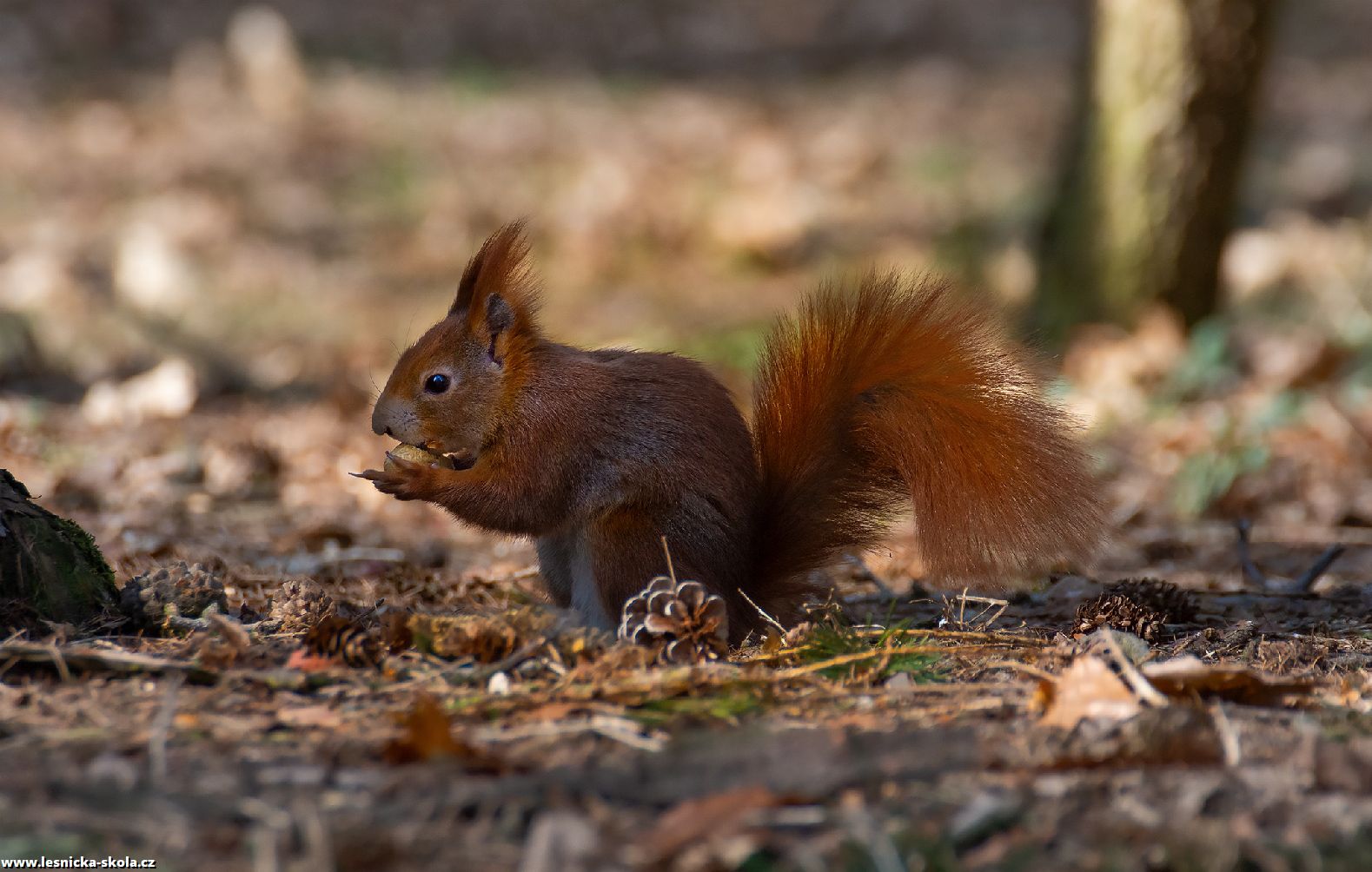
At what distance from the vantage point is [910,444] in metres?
2.38

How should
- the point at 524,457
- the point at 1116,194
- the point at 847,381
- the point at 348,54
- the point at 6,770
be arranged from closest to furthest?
the point at 6,770 < the point at 847,381 < the point at 524,457 < the point at 1116,194 < the point at 348,54

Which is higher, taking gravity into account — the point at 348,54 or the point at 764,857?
the point at 348,54

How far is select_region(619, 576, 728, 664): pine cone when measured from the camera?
2.20m

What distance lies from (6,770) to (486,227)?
5.82 meters

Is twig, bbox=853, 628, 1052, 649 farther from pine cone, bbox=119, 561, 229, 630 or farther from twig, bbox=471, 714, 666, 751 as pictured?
pine cone, bbox=119, 561, 229, 630

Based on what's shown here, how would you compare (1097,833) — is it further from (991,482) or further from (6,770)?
(6,770)

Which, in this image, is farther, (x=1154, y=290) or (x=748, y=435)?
(x=1154, y=290)

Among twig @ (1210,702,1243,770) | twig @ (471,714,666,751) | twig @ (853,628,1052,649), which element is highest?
twig @ (471,714,666,751)

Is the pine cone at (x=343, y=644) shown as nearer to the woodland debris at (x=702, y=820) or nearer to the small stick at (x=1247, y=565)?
the woodland debris at (x=702, y=820)

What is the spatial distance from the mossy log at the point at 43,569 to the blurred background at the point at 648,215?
1.82 feet

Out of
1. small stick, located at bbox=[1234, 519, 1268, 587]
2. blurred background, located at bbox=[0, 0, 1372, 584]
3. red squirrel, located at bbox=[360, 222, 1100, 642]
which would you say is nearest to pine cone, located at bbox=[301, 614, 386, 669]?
red squirrel, located at bbox=[360, 222, 1100, 642]

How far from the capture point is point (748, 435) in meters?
2.72

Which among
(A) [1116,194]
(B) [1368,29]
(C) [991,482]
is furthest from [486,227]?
(B) [1368,29]

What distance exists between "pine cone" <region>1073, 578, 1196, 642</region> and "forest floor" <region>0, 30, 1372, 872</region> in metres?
0.02
